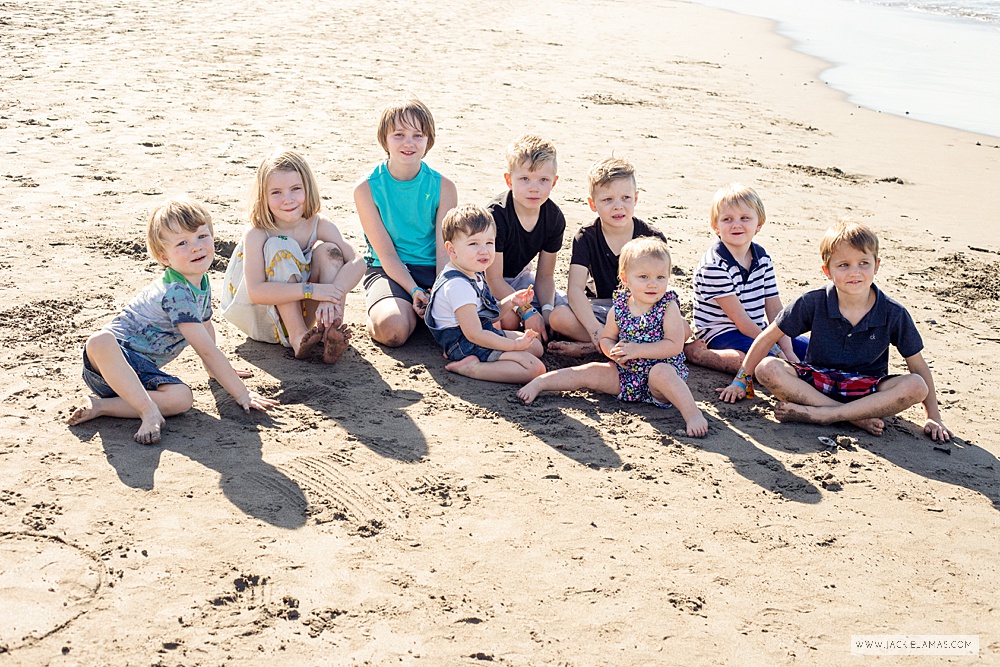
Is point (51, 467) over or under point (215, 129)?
under

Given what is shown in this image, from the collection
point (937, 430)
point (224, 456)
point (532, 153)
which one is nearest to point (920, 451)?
point (937, 430)

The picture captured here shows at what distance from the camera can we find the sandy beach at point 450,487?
9.55 feet

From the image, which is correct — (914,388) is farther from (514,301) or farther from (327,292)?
(327,292)

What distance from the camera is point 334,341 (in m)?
4.73

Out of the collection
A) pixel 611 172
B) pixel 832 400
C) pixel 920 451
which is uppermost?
pixel 611 172

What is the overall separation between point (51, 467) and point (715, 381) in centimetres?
318

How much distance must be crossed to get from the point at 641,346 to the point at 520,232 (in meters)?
1.16

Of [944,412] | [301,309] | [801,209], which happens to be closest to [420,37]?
[801,209]

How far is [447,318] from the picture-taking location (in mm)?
4973

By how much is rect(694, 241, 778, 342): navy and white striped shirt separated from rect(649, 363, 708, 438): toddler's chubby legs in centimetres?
75

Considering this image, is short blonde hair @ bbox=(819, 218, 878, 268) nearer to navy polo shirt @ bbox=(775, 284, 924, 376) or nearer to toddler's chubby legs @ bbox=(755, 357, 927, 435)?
navy polo shirt @ bbox=(775, 284, 924, 376)

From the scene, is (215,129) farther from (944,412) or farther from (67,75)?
(944,412)

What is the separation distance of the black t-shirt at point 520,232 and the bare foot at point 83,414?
7.58 ft

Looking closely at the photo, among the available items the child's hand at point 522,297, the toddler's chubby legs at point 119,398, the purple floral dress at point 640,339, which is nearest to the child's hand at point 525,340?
the child's hand at point 522,297
